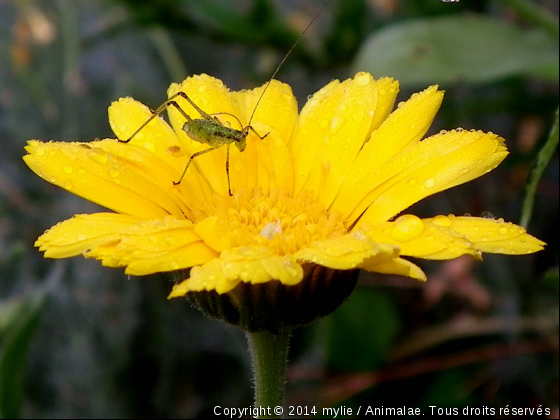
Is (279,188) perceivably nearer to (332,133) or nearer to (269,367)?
(332,133)

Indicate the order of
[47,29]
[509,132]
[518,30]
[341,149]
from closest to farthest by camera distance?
[341,149], [518,30], [509,132], [47,29]

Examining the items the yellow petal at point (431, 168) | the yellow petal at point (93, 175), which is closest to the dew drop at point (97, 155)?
the yellow petal at point (93, 175)

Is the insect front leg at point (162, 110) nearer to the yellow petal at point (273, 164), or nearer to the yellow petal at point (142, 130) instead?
the yellow petal at point (142, 130)

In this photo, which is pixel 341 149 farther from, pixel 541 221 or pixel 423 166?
pixel 541 221

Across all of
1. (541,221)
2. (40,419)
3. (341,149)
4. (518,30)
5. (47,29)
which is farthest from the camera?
(47,29)

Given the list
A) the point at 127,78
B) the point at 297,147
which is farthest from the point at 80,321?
the point at 297,147

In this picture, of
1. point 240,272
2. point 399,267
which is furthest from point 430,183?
point 240,272

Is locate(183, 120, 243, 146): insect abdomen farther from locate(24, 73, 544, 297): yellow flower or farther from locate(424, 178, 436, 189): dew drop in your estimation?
locate(424, 178, 436, 189): dew drop

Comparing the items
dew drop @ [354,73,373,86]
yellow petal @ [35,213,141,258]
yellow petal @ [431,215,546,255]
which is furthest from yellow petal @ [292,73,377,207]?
yellow petal @ [35,213,141,258]

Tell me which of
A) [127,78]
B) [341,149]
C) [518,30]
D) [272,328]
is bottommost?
[272,328]
